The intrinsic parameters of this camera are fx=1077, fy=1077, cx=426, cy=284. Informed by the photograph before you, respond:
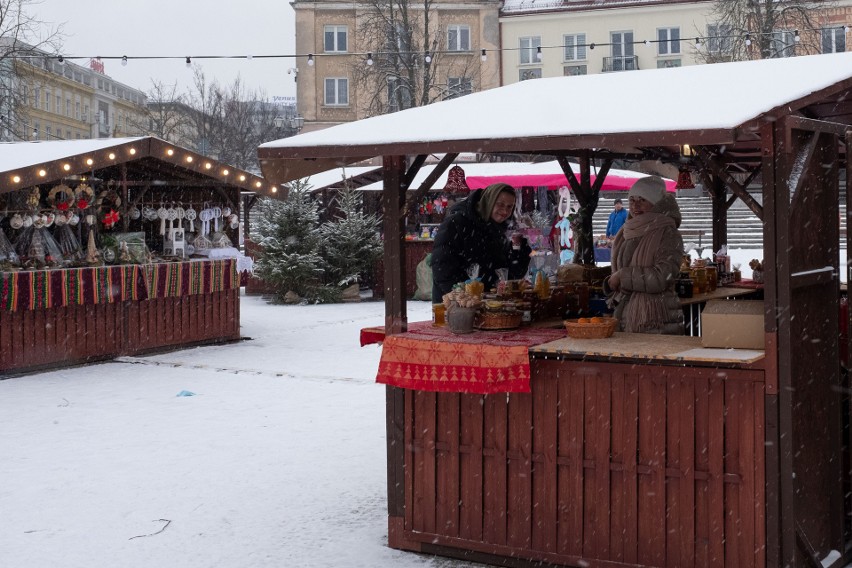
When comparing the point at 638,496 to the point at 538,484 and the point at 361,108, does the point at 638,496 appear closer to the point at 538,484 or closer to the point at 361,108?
the point at 538,484

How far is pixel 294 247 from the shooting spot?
20.0 m

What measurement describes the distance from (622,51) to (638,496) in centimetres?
5201

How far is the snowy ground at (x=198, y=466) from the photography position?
5836 mm

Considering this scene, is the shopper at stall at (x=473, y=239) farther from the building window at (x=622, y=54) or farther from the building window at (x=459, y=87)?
the building window at (x=622, y=54)

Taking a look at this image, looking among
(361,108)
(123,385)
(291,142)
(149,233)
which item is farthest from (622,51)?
(291,142)

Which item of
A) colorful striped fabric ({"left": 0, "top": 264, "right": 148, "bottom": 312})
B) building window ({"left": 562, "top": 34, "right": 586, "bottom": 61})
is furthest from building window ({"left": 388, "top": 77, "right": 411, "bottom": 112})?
colorful striped fabric ({"left": 0, "top": 264, "right": 148, "bottom": 312})

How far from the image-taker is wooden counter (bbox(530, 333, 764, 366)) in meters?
4.91

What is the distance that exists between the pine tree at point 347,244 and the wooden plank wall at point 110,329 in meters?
5.69

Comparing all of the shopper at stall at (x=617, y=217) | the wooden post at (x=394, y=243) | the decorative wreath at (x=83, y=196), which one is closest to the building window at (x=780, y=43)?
the shopper at stall at (x=617, y=217)

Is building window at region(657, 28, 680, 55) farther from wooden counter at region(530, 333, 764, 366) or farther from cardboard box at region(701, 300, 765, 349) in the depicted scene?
cardboard box at region(701, 300, 765, 349)

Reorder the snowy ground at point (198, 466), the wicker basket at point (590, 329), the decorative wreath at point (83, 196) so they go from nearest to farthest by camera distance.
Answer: the wicker basket at point (590, 329), the snowy ground at point (198, 466), the decorative wreath at point (83, 196)

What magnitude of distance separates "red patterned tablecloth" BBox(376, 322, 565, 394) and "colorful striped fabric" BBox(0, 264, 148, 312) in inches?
283

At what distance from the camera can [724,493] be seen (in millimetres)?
4953

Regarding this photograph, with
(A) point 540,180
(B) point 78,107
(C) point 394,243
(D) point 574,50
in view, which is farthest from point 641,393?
(B) point 78,107
